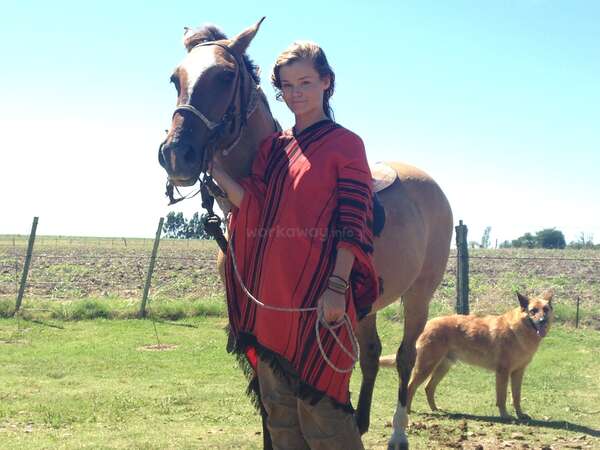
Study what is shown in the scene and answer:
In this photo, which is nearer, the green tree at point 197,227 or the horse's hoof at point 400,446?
the green tree at point 197,227

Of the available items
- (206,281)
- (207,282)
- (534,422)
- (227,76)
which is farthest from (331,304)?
(206,281)

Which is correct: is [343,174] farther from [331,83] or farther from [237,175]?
[237,175]

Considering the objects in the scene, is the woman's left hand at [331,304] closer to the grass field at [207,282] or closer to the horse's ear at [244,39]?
the horse's ear at [244,39]

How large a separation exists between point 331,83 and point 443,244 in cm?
262

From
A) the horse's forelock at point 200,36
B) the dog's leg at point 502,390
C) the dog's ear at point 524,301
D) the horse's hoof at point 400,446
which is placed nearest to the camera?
the horse's forelock at point 200,36

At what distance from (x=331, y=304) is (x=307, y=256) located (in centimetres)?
21

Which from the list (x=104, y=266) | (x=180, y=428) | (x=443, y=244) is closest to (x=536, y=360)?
(x=443, y=244)

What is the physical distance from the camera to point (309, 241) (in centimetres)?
248

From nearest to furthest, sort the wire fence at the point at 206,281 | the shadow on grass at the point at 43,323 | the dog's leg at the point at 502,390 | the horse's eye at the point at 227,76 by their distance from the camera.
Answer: the horse's eye at the point at 227,76
the dog's leg at the point at 502,390
the shadow on grass at the point at 43,323
the wire fence at the point at 206,281

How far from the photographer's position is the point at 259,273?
103 inches

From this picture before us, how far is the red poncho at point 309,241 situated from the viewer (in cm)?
Answer: 247

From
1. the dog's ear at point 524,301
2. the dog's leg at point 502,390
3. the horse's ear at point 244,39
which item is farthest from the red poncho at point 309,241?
the dog's ear at point 524,301

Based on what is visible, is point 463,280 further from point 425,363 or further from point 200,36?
point 200,36

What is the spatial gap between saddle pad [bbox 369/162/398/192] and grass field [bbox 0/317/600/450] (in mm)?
1992
